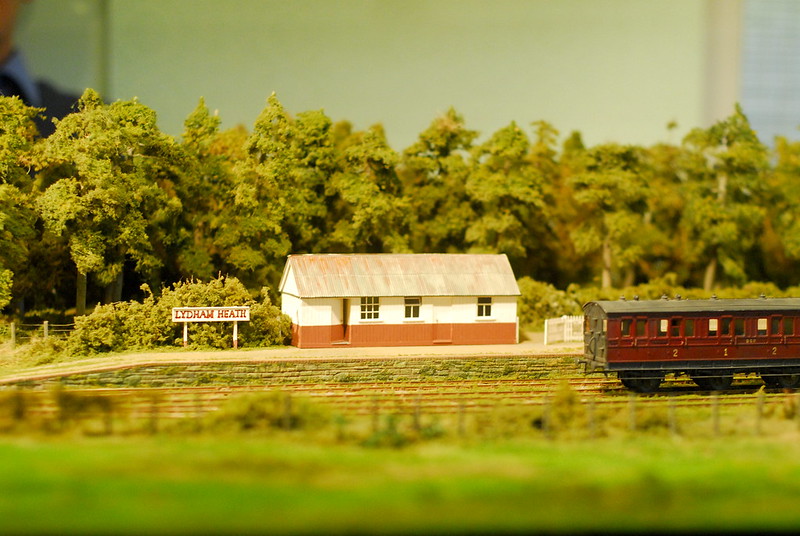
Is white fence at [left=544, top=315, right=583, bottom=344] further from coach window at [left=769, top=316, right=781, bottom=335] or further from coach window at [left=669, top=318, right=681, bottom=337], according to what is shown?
coach window at [left=769, top=316, right=781, bottom=335]

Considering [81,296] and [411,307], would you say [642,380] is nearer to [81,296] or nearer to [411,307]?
[411,307]

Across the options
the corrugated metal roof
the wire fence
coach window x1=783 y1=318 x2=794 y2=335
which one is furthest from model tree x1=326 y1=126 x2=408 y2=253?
coach window x1=783 y1=318 x2=794 y2=335

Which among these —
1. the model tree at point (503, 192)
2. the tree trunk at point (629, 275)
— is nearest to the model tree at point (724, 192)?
the tree trunk at point (629, 275)

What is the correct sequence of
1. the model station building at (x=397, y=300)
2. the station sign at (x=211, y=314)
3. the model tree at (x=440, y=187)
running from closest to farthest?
the station sign at (x=211, y=314) < the model station building at (x=397, y=300) < the model tree at (x=440, y=187)

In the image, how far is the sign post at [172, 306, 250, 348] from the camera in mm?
37938

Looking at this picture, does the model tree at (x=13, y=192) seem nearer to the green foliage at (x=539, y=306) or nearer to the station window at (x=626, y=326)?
the green foliage at (x=539, y=306)

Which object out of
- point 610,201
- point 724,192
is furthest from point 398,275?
point 724,192

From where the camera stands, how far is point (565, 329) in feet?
141

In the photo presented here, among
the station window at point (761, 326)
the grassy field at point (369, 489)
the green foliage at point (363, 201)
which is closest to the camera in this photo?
the grassy field at point (369, 489)

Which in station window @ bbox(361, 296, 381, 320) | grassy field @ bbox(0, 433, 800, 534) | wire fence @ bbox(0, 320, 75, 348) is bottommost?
grassy field @ bbox(0, 433, 800, 534)

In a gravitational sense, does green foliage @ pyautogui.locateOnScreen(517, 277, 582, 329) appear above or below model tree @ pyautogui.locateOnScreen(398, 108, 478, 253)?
below

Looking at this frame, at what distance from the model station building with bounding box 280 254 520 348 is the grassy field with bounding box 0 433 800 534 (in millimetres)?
16309

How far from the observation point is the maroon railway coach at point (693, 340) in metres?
34.3

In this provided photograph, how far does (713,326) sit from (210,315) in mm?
21166
